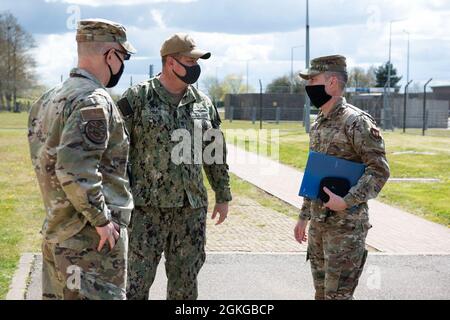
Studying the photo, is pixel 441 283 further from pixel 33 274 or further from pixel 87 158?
pixel 87 158

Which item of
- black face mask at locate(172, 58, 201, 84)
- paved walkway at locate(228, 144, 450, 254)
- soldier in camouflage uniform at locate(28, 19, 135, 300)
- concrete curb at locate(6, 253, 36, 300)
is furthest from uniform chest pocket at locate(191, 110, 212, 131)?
paved walkway at locate(228, 144, 450, 254)

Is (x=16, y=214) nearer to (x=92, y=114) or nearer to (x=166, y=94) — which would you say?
(x=166, y=94)

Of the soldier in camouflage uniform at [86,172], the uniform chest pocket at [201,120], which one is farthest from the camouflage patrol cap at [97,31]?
the uniform chest pocket at [201,120]

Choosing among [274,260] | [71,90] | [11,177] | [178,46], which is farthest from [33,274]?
[11,177]

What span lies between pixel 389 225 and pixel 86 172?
7.25m

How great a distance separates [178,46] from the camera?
4.89 meters

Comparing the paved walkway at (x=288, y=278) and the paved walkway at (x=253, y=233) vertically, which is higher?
the paved walkway at (x=288, y=278)

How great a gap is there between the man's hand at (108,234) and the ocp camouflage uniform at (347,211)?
154 cm

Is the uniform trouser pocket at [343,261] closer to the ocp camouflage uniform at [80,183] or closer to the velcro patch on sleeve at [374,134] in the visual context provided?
the velcro patch on sleeve at [374,134]

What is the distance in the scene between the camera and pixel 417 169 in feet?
57.1

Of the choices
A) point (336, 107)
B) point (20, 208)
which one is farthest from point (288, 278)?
point (20, 208)

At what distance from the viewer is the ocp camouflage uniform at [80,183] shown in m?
3.49
